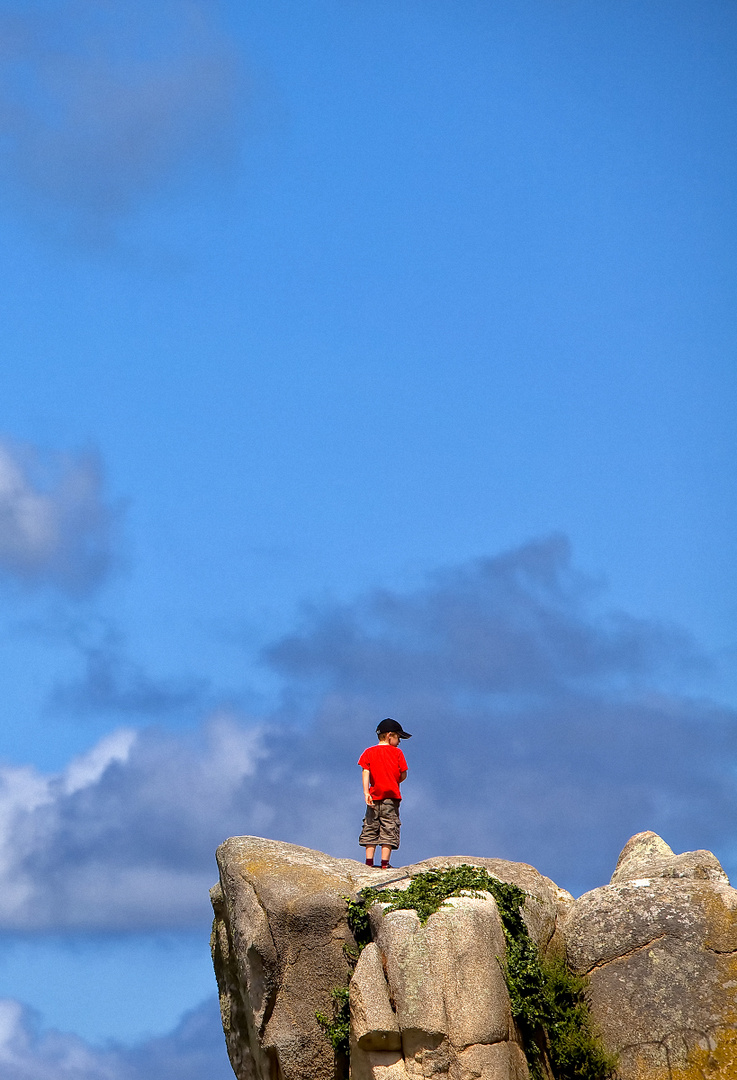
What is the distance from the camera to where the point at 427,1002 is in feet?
69.9

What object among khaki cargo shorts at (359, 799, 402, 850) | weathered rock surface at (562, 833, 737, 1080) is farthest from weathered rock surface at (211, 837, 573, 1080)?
weathered rock surface at (562, 833, 737, 1080)

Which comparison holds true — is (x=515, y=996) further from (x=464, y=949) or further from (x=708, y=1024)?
(x=708, y=1024)

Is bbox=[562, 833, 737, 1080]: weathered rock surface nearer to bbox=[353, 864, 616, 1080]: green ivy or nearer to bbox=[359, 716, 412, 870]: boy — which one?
bbox=[353, 864, 616, 1080]: green ivy

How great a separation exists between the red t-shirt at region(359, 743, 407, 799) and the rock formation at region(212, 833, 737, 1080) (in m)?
1.32

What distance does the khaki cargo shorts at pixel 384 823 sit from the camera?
25.7 m

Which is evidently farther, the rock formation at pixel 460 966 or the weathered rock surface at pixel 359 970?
the rock formation at pixel 460 966

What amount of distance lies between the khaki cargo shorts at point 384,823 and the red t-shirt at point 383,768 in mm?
169

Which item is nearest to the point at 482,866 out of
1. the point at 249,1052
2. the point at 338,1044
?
the point at 338,1044

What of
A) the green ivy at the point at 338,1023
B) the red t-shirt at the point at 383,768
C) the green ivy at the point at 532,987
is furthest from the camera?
the red t-shirt at the point at 383,768

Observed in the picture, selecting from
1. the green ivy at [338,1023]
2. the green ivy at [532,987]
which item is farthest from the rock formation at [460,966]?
the green ivy at [532,987]

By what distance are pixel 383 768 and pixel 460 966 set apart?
4.69 m

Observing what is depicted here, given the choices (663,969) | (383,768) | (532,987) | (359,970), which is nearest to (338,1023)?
(359,970)

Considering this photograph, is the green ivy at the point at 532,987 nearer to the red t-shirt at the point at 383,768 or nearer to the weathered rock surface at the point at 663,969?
the weathered rock surface at the point at 663,969

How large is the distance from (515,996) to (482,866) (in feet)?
8.94
